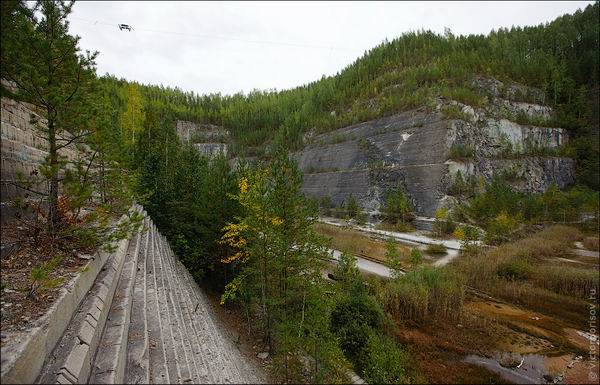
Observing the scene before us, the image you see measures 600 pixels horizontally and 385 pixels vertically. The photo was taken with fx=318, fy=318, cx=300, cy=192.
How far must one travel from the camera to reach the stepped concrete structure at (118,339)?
351 cm

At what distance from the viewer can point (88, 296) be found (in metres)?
5.36

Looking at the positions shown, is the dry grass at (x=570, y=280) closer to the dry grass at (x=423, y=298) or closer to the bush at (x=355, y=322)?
the dry grass at (x=423, y=298)

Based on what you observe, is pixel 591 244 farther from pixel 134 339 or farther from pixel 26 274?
pixel 26 274

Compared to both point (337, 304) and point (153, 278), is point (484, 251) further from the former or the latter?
point (153, 278)

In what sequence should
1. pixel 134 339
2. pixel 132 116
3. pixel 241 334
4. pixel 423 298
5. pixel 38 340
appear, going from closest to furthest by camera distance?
pixel 38 340
pixel 134 339
pixel 241 334
pixel 423 298
pixel 132 116

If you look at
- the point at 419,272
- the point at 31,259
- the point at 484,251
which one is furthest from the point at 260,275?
the point at 484,251

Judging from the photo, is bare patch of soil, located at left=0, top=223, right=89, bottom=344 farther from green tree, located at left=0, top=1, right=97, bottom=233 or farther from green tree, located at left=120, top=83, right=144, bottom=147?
green tree, located at left=120, top=83, right=144, bottom=147

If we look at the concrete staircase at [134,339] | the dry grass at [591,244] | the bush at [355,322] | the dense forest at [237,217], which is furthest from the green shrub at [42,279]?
the dry grass at [591,244]

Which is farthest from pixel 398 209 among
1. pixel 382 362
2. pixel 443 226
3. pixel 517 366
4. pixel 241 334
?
pixel 241 334

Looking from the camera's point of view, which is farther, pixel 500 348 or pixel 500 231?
pixel 500 231

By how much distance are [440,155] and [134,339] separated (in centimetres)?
4229

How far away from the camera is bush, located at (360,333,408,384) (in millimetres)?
10367

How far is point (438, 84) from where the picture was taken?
53.6 metres

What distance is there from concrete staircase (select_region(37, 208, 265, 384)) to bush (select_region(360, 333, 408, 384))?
404cm
